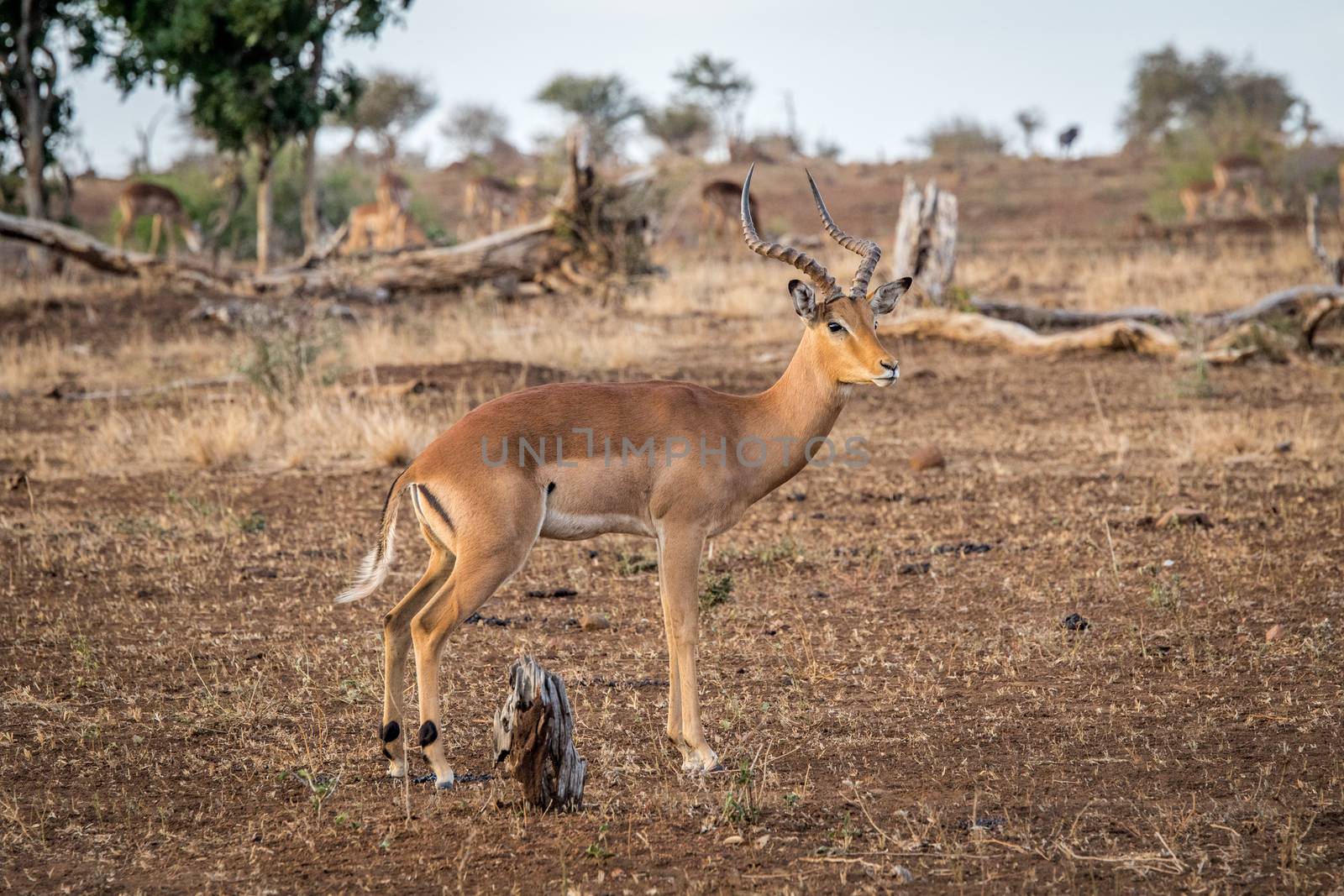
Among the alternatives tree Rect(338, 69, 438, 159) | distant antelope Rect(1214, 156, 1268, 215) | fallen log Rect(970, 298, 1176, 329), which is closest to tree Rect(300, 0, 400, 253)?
fallen log Rect(970, 298, 1176, 329)

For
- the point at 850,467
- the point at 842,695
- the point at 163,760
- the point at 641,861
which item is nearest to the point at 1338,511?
the point at 850,467

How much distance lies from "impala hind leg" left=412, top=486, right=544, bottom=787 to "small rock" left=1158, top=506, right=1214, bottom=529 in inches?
204

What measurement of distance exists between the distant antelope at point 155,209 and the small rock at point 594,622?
2042cm

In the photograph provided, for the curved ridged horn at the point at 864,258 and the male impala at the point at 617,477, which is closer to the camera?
the male impala at the point at 617,477

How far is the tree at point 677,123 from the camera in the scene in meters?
49.9

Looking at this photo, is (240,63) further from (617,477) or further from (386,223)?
(617,477)

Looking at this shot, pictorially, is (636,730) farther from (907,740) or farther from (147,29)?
(147,29)

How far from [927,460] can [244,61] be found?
46.6 feet

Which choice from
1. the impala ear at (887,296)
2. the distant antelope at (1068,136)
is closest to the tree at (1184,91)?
the distant antelope at (1068,136)

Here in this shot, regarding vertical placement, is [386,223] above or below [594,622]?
above

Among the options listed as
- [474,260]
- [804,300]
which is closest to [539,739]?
[804,300]

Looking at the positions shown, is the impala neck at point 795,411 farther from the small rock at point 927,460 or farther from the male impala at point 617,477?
the small rock at point 927,460

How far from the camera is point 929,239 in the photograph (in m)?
16.9

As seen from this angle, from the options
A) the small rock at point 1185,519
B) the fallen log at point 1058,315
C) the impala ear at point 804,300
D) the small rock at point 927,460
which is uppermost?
the fallen log at point 1058,315
